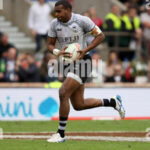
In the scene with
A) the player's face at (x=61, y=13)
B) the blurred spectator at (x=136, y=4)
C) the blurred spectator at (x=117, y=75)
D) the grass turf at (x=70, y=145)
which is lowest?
the grass turf at (x=70, y=145)

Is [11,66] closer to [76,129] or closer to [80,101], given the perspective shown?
[76,129]

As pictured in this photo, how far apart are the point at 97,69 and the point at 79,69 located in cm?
792

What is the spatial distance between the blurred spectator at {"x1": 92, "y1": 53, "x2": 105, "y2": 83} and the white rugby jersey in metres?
7.10

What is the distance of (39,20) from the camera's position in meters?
18.7

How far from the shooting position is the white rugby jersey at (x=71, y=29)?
10.0m

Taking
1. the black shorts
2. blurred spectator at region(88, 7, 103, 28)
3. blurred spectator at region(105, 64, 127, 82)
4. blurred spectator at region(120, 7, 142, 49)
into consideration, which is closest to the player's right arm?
the black shorts

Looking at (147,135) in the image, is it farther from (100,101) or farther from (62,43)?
(62,43)

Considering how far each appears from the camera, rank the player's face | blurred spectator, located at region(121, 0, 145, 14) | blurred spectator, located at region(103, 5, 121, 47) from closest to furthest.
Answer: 1. the player's face
2. blurred spectator, located at region(103, 5, 121, 47)
3. blurred spectator, located at region(121, 0, 145, 14)

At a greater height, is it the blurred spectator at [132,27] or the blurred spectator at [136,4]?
the blurred spectator at [136,4]

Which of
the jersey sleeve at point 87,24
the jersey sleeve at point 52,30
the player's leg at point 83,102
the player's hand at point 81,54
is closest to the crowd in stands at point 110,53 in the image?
the player's leg at point 83,102

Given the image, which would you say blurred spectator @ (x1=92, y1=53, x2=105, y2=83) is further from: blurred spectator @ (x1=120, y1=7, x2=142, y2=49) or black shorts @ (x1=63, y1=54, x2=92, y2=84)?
black shorts @ (x1=63, y1=54, x2=92, y2=84)

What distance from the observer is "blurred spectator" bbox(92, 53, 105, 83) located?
17406mm

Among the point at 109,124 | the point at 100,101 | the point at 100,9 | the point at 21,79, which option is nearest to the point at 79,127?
the point at 109,124

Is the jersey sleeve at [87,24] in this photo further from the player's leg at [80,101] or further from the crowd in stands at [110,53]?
the crowd in stands at [110,53]
